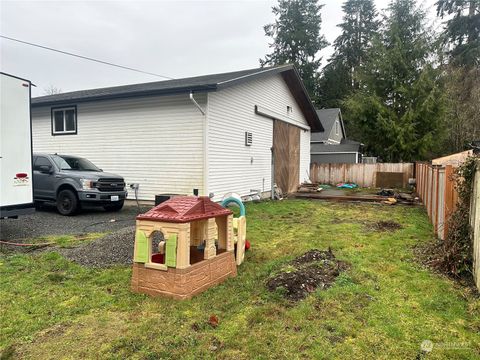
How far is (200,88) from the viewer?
9.44 meters

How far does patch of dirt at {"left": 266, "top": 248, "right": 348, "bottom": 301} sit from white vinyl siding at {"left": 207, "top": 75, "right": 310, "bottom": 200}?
19.0 ft

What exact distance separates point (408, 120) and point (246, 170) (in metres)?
15.3

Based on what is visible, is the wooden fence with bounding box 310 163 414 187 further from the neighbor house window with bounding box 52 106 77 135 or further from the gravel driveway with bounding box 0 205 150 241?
the neighbor house window with bounding box 52 106 77 135

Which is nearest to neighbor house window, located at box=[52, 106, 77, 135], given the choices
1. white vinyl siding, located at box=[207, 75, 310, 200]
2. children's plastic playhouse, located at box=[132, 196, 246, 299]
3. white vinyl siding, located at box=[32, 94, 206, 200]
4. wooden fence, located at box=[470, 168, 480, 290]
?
white vinyl siding, located at box=[32, 94, 206, 200]

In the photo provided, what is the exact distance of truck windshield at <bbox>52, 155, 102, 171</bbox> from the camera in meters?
9.56

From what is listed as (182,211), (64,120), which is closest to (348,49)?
(64,120)

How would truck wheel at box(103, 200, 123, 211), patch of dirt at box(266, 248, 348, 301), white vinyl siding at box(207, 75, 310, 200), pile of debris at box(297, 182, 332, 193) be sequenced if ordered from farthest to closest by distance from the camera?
1. pile of debris at box(297, 182, 332, 193)
2. white vinyl siding at box(207, 75, 310, 200)
3. truck wheel at box(103, 200, 123, 211)
4. patch of dirt at box(266, 248, 348, 301)

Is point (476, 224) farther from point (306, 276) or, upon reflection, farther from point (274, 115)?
point (274, 115)

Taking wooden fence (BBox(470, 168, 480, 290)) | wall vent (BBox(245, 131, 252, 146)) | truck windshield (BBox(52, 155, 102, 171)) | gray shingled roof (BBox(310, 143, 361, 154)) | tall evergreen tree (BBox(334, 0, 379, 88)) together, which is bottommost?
wooden fence (BBox(470, 168, 480, 290))

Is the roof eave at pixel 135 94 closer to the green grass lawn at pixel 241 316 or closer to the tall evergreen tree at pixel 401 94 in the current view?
the green grass lawn at pixel 241 316

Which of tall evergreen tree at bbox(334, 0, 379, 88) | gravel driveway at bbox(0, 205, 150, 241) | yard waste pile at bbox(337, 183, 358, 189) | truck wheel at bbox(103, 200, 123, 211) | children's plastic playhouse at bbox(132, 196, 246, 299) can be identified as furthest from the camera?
tall evergreen tree at bbox(334, 0, 379, 88)

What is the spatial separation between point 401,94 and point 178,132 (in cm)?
1896

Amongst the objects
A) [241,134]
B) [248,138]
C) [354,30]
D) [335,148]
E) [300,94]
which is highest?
[354,30]

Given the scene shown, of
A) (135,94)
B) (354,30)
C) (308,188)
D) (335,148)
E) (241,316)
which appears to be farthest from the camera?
(354,30)
